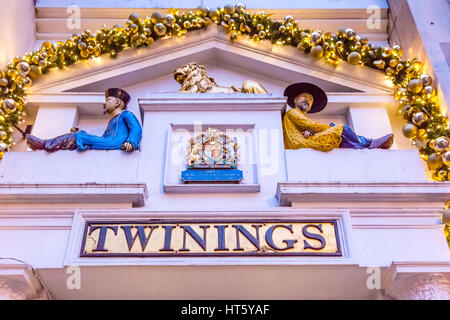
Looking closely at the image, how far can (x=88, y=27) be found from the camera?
404 inches

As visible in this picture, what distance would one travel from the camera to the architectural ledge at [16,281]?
16.7 ft

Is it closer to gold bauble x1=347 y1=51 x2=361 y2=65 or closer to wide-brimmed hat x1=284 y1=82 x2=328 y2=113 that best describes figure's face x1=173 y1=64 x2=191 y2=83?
wide-brimmed hat x1=284 y1=82 x2=328 y2=113

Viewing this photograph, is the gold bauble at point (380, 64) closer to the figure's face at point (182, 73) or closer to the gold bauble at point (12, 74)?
the figure's face at point (182, 73)

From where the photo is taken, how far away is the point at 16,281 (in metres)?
5.13

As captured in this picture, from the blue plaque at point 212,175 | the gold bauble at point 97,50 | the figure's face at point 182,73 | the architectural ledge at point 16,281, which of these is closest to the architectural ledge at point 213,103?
the figure's face at point 182,73

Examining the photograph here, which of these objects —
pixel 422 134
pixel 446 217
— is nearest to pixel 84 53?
pixel 422 134

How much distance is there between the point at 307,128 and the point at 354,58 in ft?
6.09

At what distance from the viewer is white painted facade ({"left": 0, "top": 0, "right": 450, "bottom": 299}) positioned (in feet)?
17.1

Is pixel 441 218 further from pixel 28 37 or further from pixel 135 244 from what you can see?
pixel 28 37

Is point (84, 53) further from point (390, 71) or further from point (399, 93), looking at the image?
point (399, 93)

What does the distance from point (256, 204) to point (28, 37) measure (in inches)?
241

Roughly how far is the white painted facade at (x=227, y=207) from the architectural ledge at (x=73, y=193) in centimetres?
1

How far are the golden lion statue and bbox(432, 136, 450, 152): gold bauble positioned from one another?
2.36 meters

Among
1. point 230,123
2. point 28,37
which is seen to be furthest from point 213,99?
point 28,37
